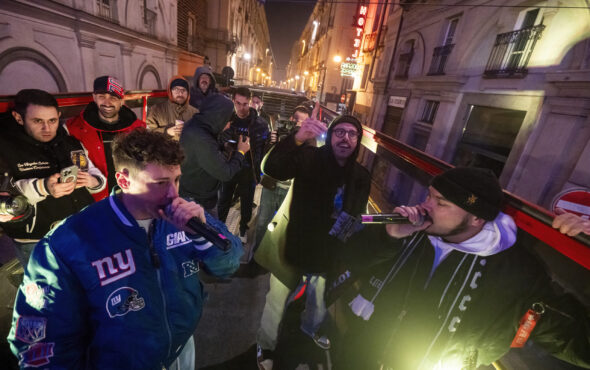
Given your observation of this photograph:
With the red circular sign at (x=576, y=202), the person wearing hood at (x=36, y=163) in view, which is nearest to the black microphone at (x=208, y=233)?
the person wearing hood at (x=36, y=163)

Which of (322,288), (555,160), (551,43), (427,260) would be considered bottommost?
(322,288)

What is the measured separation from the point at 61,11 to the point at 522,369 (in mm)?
9838

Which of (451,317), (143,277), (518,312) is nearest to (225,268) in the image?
(143,277)

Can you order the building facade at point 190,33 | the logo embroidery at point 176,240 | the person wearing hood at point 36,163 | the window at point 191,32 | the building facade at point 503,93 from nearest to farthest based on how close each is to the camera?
the logo embroidery at point 176,240
the person wearing hood at point 36,163
the building facade at point 503,93
the building facade at point 190,33
the window at point 191,32

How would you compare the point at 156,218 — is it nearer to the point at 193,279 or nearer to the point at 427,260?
the point at 193,279

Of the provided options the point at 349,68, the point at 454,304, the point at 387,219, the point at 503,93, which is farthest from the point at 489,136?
the point at 349,68

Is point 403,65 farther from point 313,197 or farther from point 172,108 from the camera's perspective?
point 313,197

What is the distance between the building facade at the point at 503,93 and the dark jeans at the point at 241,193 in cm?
226

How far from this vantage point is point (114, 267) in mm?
1258

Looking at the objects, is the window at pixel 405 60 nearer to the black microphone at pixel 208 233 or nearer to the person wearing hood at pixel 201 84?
the person wearing hood at pixel 201 84

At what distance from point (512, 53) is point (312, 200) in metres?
9.56

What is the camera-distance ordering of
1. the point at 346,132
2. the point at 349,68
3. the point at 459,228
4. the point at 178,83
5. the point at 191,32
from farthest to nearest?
1. the point at 349,68
2. the point at 191,32
3. the point at 178,83
4. the point at 346,132
5. the point at 459,228

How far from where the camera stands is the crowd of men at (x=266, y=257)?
1215 millimetres

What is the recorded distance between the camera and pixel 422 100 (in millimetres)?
11273
